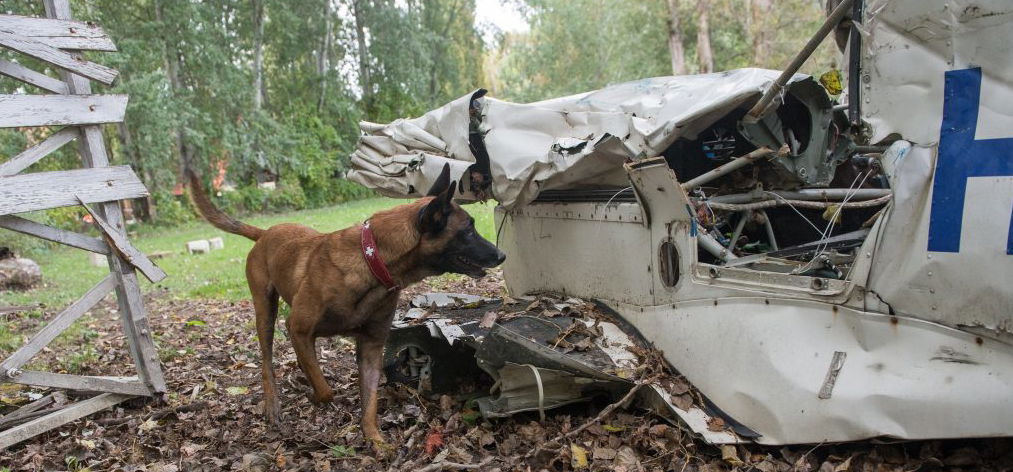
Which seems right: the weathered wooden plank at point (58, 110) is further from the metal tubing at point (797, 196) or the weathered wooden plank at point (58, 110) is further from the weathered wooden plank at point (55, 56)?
the metal tubing at point (797, 196)

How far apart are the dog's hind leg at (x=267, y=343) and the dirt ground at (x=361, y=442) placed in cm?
13

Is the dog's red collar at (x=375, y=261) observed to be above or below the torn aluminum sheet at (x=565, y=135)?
below

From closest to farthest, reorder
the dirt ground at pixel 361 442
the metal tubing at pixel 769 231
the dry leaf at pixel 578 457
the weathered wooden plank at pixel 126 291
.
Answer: the dirt ground at pixel 361 442
the dry leaf at pixel 578 457
the metal tubing at pixel 769 231
the weathered wooden plank at pixel 126 291

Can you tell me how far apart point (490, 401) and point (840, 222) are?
2566 millimetres

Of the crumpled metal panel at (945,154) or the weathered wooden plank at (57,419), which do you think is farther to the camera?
the weathered wooden plank at (57,419)

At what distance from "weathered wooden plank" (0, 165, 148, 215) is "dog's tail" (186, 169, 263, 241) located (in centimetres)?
35

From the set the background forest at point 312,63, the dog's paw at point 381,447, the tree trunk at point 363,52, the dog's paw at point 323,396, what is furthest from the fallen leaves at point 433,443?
the tree trunk at point 363,52

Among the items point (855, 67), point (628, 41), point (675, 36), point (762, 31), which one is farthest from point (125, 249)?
point (628, 41)

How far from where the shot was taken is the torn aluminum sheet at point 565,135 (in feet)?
12.0

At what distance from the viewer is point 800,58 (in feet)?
10.0

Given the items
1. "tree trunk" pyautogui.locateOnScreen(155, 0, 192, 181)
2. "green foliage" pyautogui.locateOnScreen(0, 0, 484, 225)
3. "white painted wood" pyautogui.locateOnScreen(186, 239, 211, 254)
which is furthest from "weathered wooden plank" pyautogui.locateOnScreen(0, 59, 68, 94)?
"tree trunk" pyautogui.locateOnScreen(155, 0, 192, 181)

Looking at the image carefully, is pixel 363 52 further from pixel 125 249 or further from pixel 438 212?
pixel 438 212

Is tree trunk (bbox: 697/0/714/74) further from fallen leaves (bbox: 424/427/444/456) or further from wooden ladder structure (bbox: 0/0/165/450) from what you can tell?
fallen leaves (bbox: 424/427/444/456)

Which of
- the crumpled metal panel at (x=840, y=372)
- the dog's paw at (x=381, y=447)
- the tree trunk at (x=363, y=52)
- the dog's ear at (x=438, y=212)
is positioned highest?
the tree trunk at (x=363, y=52)
